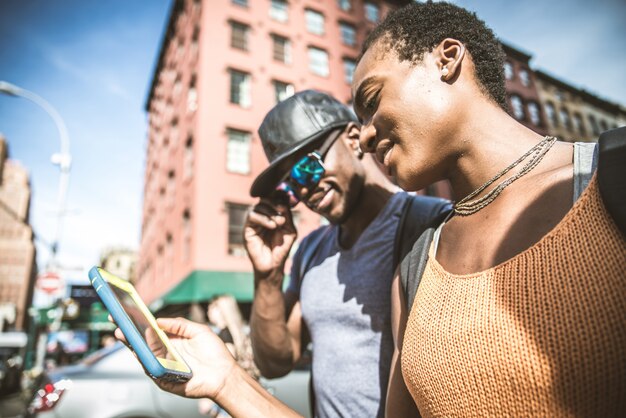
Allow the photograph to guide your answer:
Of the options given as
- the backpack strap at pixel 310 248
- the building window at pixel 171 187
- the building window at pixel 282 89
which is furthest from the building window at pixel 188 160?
the backpack strap at pixel 310 248

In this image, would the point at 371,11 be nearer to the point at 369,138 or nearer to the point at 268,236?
the point at 268,236

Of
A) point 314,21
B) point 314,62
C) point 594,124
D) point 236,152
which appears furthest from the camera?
point 594,124

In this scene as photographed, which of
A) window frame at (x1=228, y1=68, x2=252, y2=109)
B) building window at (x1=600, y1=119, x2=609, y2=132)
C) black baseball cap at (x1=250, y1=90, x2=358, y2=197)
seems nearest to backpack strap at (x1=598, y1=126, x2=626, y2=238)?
black baseball cap at (x1=250, y1=90, x2=358, y2=197)

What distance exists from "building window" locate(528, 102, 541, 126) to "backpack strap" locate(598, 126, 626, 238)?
33216 mm

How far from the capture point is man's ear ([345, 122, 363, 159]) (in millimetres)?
2189

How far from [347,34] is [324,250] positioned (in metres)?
22.3

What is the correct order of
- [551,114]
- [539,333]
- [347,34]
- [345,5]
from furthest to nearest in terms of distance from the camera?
[551,114] → [345,5] → [347,34] → [539,333]

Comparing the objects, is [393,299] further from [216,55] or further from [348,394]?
[216,55]

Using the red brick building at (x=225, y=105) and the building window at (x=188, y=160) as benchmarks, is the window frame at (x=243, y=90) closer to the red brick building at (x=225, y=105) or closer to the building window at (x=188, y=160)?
the red brick building at (x=225, y=105)

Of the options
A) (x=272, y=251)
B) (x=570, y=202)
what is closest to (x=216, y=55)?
(x=272, y=251)

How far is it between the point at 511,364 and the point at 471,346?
0.10m

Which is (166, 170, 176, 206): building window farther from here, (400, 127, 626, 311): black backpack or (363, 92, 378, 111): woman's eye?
(400, 127, 626, 311): black backpack

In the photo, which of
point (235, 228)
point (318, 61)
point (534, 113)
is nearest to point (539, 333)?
point (235, 228)

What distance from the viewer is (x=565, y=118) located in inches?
1282
